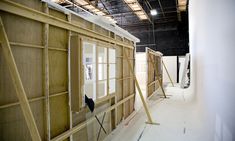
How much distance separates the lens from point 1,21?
1.70 m

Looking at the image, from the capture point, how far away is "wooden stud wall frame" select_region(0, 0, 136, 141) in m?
1.89

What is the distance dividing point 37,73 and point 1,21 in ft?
2.47

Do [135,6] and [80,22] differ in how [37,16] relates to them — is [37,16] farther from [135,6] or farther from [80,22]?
[135,6]

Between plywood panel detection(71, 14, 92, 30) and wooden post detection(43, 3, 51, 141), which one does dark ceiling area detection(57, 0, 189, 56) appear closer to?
plywood panel detection(71, 14, 92, 30)

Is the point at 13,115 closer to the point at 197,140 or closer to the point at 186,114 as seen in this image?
the point at 197,140

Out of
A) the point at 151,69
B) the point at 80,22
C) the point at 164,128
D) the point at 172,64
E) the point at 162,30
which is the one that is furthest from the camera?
the point at 172,64

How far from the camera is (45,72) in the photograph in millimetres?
2311

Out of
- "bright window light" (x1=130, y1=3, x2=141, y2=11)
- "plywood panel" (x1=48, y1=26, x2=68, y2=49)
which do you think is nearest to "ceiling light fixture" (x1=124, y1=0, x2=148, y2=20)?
"bright window light" (x1=130, y1=3, x2=141, y2=11)

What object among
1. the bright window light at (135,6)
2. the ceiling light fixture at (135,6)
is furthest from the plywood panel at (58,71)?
the bright window light at (135,6)

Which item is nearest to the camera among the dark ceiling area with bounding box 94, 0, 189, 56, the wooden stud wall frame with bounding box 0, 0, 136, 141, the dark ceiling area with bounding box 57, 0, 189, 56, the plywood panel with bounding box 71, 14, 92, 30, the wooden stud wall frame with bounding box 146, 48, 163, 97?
the wooden stud wall frame with bounding box 0, 0, 136, 141

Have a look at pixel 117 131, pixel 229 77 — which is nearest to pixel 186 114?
pixel 117 131

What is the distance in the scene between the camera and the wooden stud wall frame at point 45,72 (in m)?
1.89

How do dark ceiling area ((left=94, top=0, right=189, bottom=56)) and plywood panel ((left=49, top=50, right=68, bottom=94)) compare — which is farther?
dark ceiling area ((left=94, top=0, right=189, bottom=56))

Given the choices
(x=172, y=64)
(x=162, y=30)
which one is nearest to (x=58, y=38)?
(x=162, y=30)
